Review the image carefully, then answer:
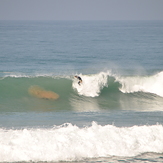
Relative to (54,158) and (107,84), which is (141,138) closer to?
(54,158)

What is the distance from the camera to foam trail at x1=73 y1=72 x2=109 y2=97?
1687cm

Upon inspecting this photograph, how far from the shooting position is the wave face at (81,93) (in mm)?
15055

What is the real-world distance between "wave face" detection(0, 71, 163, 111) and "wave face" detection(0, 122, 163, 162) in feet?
14.4

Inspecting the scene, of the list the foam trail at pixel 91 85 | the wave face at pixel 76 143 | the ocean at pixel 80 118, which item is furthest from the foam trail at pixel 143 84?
the wave face at pixel 76 143

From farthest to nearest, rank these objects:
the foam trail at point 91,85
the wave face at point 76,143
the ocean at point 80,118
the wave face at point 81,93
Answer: the foam trail at point 91,85 → the wave face at point 81,93 → the ocean at point 80,118 → the wave face at point 76,143

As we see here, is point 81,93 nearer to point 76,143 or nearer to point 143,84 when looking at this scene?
point 143,84

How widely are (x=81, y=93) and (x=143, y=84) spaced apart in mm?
4244

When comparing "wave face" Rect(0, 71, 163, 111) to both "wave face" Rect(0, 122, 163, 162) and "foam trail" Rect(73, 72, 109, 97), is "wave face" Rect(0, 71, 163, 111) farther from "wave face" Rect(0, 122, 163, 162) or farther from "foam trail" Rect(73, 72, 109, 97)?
"wave face" Rect(0, 122, 163, 162)

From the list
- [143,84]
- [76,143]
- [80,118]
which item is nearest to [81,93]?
[143,84]

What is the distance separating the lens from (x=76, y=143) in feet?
30.7

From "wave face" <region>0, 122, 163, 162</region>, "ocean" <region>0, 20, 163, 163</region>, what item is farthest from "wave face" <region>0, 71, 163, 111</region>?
"wave face" <region>0, 122, 163, 162</region>

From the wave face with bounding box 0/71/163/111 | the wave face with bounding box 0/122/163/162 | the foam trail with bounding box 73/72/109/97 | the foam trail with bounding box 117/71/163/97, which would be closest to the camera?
the wave face with bounding box 0/122/163/162

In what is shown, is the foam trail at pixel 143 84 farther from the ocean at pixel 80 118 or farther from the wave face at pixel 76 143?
the wave face at pixel 76 143

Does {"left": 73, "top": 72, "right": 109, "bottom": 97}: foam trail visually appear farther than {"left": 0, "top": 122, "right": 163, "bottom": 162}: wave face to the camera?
Yes
